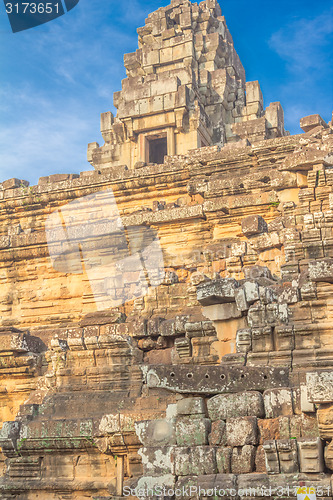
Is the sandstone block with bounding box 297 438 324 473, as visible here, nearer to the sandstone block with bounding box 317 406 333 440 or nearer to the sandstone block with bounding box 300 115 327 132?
the sandstone block with bounding box 317 406 333 440

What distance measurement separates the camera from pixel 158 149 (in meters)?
25.9

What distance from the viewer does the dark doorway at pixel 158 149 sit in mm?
25266

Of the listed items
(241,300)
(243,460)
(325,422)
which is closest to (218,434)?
(243,460)

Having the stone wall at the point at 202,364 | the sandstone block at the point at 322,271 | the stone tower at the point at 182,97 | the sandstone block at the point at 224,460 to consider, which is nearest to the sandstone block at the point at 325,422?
the stone wall at the point at 202,364

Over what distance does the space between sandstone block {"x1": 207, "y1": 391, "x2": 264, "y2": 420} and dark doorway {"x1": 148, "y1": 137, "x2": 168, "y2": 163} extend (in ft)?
63.4

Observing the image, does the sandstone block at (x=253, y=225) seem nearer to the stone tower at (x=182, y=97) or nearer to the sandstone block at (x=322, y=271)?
the sandstone block at (x=322, y=271)

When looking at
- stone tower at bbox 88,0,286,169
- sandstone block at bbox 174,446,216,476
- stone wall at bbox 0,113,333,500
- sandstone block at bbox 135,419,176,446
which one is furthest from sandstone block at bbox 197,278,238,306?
stone tower at bbox 88,0,286,169

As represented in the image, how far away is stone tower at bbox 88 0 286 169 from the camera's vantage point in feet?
77.5

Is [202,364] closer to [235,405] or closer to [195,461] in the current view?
[235,405]

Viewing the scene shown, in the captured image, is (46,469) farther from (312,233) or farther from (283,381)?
(312,233)

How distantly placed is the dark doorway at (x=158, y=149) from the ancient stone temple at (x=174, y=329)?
5.70 m

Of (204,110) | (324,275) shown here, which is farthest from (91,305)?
(204,110)

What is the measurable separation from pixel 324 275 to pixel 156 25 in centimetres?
2313

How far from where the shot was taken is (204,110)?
2536cm
